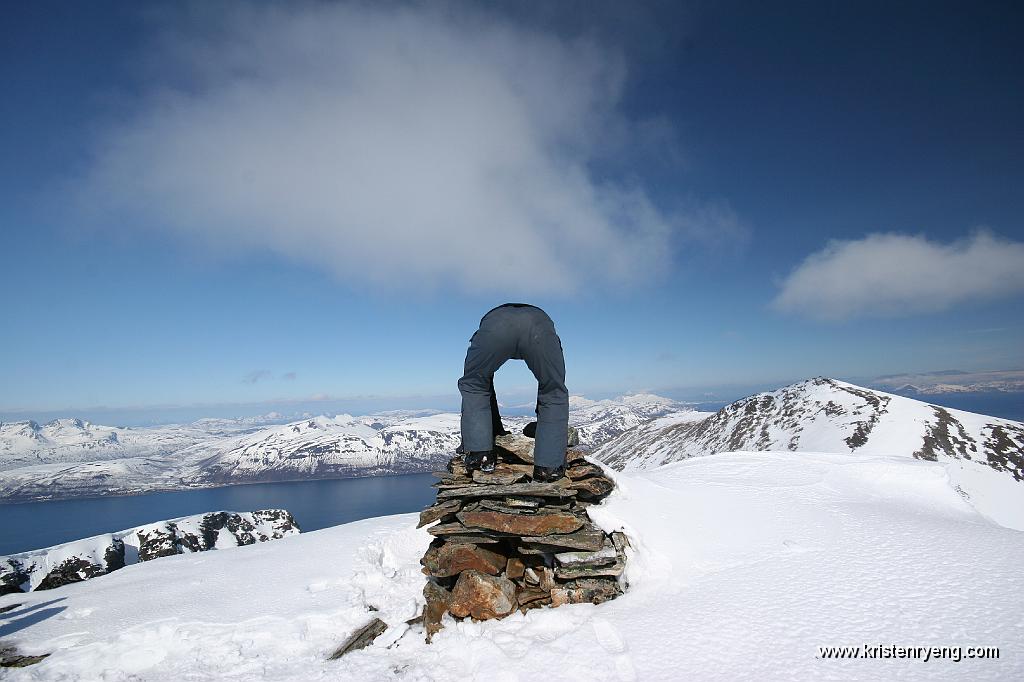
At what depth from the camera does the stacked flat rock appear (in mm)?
6941

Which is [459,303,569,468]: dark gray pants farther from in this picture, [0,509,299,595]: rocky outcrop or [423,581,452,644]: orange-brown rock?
[0,509,299,595]: rocky outcrop

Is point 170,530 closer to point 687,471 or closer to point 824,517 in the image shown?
point 687,471

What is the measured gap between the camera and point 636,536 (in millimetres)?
7777

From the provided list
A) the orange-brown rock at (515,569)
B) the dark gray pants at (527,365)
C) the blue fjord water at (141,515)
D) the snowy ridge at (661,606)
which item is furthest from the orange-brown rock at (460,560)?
the blue fjord water at (141,515)

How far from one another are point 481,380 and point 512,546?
3.09 meters

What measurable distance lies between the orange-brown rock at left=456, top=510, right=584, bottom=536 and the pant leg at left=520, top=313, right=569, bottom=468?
892 millimetres

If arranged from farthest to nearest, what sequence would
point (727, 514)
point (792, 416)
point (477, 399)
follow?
point (792, 416) < point (727, 514) < point (477, 399)

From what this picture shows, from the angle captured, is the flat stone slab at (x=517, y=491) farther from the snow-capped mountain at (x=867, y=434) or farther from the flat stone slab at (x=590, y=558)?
the snow-capped mountain at (x=867, y=434)

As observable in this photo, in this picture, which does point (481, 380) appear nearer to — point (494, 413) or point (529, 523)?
point (494, 413)

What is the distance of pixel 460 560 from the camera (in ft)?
24.5

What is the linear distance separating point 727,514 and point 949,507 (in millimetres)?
6531

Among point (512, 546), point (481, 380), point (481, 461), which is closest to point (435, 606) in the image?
point (512, 546)

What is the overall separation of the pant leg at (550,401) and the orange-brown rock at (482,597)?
2063 mm

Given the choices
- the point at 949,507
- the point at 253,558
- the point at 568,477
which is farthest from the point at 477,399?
the point at 949,507
